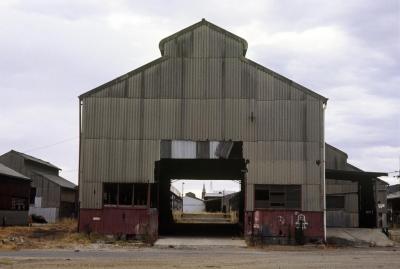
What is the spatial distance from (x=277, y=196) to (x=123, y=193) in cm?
972

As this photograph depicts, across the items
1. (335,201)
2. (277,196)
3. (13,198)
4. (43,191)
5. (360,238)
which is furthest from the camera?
(43,191)

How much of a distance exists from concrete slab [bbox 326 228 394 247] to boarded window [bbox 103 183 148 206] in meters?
12.3

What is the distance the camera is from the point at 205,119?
37219mm

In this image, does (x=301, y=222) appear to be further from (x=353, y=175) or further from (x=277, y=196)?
(x=353, y=175)

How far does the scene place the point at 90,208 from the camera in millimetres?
36625

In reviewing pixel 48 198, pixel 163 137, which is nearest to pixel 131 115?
pixel 163 137

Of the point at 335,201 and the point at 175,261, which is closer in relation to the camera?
the point at 175,261

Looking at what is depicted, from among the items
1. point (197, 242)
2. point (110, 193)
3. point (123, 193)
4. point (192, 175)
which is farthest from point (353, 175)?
point (110, 193)

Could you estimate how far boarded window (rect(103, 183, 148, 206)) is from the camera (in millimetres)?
37000

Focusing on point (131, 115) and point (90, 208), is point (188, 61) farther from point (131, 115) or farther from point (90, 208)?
point (90, 208)

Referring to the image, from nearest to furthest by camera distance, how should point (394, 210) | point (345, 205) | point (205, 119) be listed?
point (205, 119) < point (345, 205) < point (394, 210)

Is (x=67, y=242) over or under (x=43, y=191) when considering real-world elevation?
under

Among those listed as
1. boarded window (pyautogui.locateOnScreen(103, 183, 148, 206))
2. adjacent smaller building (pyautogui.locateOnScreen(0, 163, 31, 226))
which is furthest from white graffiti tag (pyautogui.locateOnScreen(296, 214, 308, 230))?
adjacent smaller building (pyautogui.locateOnScreen(0, 163, 31, 226))

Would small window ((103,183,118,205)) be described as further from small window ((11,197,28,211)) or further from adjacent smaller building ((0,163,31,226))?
small window ((11,197,28,211))
